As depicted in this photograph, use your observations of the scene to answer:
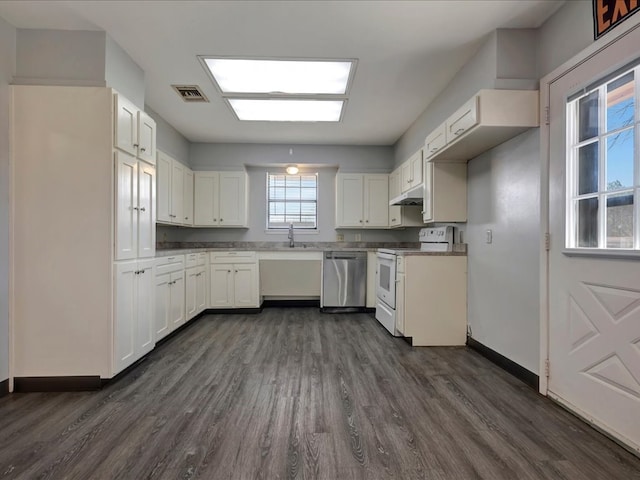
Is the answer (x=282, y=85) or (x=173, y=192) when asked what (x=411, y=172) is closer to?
(x=282, y=85)

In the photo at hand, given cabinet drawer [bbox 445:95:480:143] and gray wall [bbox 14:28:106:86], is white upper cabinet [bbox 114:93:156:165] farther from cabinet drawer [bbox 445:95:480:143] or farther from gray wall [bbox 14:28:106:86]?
cabinet drawer [bbox 445:95:480:143]

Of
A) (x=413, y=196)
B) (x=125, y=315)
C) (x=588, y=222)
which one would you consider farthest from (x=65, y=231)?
(x=588, y=222)

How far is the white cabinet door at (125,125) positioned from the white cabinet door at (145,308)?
36.0 inches

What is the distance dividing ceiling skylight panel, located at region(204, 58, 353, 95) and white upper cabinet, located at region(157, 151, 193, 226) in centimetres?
137

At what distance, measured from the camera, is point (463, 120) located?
2.51 metres

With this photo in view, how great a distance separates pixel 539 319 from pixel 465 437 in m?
1.03

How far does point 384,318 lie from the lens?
12.7ft

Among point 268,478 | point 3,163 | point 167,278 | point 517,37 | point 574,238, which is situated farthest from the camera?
point 167,278

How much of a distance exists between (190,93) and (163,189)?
1.22m

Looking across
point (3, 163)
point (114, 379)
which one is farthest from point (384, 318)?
point (3, 163)

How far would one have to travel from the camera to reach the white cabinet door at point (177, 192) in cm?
423

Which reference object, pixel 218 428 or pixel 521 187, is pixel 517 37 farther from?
pixel 218 428

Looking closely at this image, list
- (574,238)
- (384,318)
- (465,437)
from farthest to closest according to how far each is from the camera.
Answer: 1. (384,318)
2. (574,238)
3. (465,437)

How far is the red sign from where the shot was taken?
1609mm
